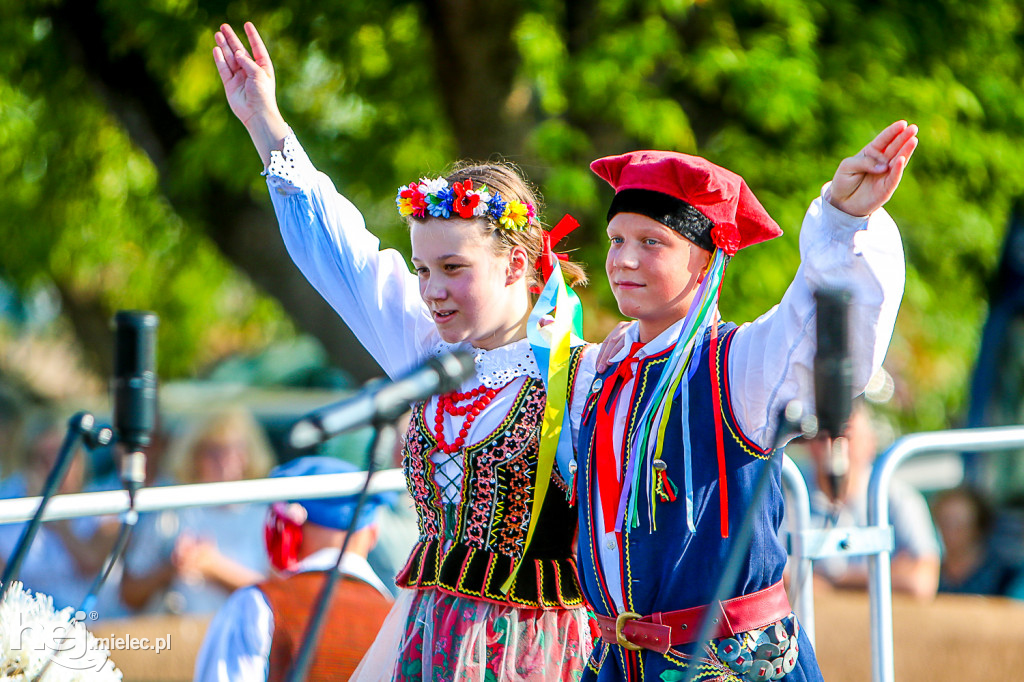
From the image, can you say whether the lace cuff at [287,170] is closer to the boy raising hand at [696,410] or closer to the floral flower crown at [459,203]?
the floral flower crown at [459,203]

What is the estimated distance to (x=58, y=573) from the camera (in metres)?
5.29

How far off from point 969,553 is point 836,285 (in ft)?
16.9

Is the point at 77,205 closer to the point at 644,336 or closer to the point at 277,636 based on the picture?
the point at 277,636

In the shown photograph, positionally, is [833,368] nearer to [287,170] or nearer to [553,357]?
[553,357]

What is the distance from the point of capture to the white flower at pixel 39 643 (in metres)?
2.02

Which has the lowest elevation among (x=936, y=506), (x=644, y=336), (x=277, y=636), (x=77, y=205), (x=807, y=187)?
(x=277, y=636)

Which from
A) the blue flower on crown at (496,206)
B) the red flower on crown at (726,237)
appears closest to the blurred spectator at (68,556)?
the blue flower on crown at (496,206)

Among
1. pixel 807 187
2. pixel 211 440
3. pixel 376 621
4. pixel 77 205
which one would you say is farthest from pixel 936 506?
pixel 77 205

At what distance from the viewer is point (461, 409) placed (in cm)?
213

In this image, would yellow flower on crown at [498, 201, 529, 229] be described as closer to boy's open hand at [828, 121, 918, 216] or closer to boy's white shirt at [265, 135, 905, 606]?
boy's white shirt at [265, 135, 905, 606]

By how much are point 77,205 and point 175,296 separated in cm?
164

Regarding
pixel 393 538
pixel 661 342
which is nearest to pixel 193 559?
pixel 393 538

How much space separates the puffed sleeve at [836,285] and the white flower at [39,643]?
1354mm

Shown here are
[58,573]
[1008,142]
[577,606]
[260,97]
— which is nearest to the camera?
[577,606]
